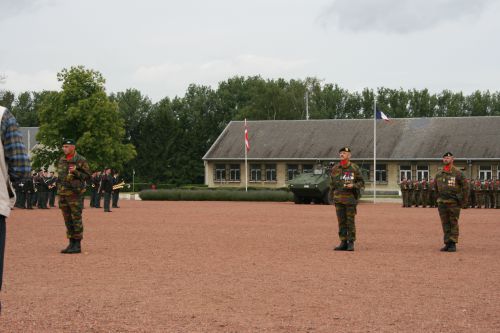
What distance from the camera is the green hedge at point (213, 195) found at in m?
51.3

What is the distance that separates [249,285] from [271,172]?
210ft

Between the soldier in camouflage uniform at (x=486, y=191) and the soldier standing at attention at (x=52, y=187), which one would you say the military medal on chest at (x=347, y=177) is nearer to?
the soldier standing at attention at (x=52, y=187)

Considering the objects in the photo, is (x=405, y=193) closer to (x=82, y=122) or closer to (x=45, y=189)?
(x=45, y=189)

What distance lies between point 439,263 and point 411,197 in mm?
30468

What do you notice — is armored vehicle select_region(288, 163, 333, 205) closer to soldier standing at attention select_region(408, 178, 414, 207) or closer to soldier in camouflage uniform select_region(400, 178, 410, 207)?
soldier in camouflage uniform select_region(400, 178, 410, 207)

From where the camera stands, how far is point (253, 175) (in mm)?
76000

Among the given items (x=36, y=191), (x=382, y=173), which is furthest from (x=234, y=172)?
(x=36, y=191)

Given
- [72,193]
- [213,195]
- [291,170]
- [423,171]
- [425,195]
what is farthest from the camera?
[291,170]

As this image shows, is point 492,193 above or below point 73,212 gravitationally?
above

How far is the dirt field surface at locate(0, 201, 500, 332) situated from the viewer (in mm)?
8359

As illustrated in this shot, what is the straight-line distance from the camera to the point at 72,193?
15.8 m

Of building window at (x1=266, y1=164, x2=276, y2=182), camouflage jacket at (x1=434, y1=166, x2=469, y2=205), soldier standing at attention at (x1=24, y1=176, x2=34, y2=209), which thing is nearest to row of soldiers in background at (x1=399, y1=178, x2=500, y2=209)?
soldier standing at attention at (x1=24, y1=176, x2=34, y2=209)

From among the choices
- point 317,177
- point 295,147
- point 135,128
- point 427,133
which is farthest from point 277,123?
point 317,177

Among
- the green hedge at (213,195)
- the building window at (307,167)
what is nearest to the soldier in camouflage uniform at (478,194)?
the green hedge at (213,195)
